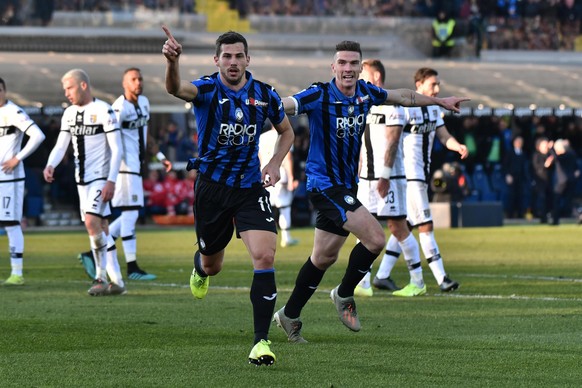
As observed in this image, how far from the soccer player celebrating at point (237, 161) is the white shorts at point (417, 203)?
4.81 metres

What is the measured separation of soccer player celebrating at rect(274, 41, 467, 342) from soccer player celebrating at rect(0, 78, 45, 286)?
611 centimetres

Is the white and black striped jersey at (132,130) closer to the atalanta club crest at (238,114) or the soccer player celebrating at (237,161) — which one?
the soccer player celebrating at (237,161)

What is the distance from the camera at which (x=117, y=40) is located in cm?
3959

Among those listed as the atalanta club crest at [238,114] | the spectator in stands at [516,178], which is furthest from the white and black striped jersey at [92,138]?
the spectator in stands at [516,178]

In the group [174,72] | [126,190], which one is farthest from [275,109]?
[126,190]

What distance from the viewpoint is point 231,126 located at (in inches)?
357

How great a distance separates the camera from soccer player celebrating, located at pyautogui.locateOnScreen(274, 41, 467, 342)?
10.1 meters

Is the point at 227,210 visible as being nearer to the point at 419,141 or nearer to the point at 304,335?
the point at 304,335

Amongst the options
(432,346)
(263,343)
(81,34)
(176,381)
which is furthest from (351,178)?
(81,34)

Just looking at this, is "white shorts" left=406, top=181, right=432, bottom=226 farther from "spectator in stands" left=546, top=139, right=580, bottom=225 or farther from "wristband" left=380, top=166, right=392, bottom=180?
"spectator in stands" left=546, top=139, right=580, bottom=225

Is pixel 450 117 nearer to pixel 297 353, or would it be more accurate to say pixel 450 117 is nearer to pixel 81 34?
pixel 81 34

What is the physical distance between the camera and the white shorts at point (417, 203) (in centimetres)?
1419

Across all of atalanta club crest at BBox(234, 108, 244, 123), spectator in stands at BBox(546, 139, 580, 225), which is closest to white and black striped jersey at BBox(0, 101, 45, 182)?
atalanta club crest at BBox(234, 108, 244, 123)

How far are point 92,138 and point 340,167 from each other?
4.50 metres
